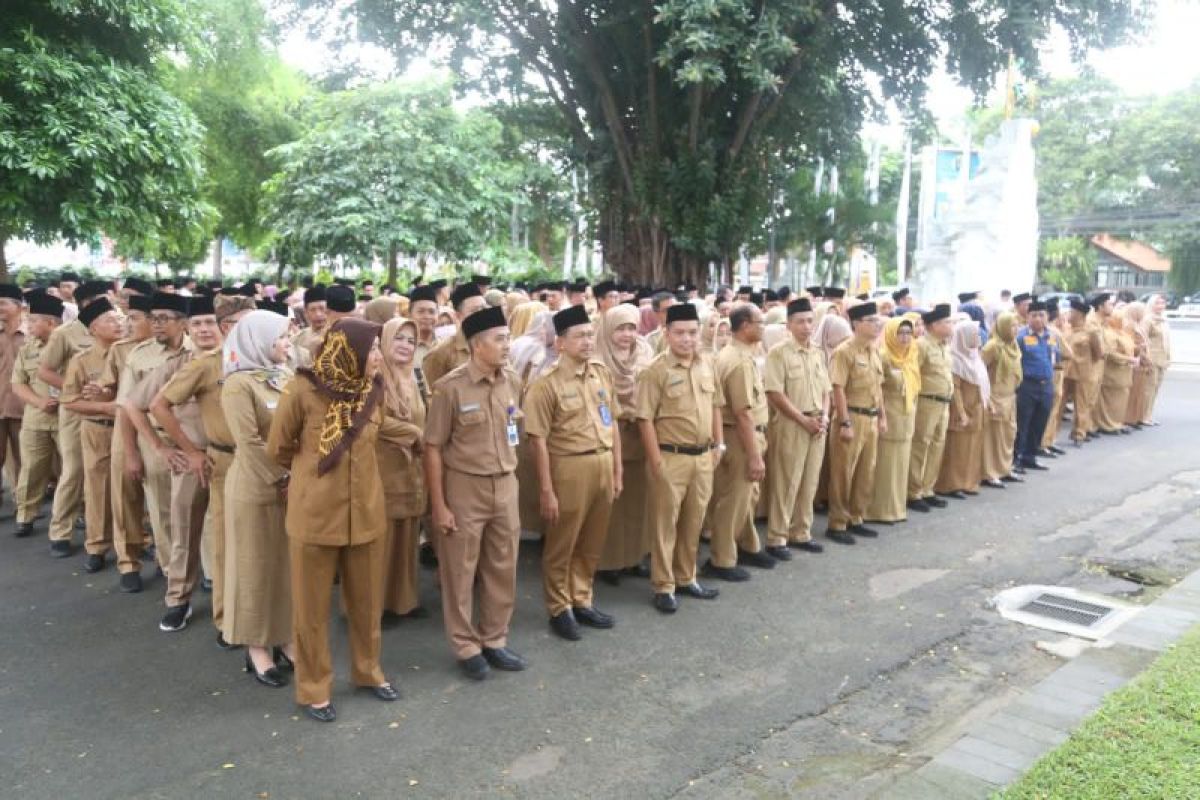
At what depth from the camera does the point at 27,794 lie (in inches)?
136

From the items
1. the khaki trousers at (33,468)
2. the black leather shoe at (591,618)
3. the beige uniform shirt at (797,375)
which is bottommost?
the black leather shoe at (591,618)

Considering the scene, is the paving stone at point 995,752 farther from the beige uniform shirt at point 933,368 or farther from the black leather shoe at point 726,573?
the beige uniform shirt at point 933,368

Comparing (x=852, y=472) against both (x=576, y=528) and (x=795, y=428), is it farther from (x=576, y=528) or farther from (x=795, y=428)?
(x=576, y=528)

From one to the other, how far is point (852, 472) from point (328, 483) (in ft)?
15.7

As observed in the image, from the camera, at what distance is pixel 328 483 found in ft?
12.6

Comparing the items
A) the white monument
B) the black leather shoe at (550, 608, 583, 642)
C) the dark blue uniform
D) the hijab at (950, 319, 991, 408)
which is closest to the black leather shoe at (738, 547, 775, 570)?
the black leather shoe at (550, 608, 583, 642)

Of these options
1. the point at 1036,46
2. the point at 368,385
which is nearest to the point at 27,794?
the point at 368,385

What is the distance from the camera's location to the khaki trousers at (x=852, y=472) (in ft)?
23.9

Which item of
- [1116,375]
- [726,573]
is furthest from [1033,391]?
[726,573]

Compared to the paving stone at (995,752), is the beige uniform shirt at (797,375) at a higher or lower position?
higher

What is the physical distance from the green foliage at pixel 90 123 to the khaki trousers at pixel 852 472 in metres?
8.71

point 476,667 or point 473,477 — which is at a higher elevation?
point 473,477


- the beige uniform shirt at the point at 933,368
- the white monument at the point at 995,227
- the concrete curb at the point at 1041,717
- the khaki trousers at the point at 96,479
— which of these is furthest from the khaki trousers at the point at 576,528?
the white monument at the point at 995,227

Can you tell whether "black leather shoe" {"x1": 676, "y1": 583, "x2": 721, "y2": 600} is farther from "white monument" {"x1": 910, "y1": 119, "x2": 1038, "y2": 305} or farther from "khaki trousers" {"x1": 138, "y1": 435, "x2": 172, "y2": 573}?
"white monument" {"x1": 910, "y1": 119, "x2": 1038, "y2": 305}
